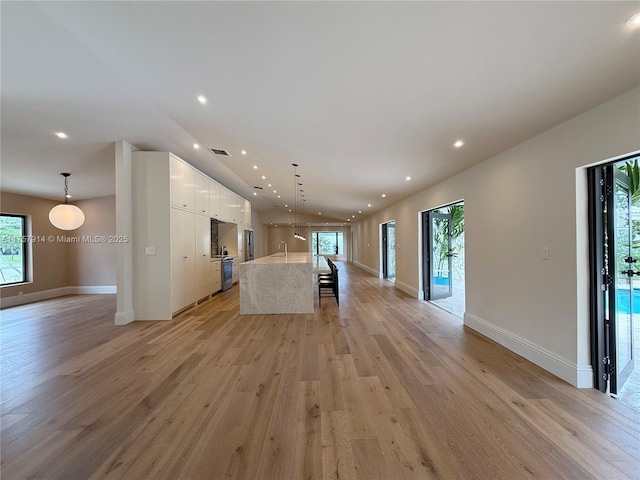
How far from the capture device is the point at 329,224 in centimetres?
1474

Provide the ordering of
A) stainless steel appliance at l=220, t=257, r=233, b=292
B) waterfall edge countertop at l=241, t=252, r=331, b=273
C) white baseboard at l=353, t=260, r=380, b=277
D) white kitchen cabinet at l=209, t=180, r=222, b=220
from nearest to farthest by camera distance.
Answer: waterfall edge countertop at l=241, t=252, r=331, b=273, white kitchen cabinet at l=209, t=180, r=222, b=220, stainless steel appliance at l=220, t=257, r=233, b=292, white baseboard at l=353, t=260, r=380, b=277

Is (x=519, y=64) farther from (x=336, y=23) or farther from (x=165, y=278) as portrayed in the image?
(x=165, y=278)

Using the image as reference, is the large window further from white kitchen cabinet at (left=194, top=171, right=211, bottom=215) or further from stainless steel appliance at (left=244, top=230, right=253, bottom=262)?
white kitchen cabinet at (left=194, top=171, right=211, bottom=215)

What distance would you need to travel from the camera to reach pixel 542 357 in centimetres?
255

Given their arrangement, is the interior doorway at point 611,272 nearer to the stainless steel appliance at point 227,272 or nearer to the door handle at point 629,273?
the door handle at point 629,273

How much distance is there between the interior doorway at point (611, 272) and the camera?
2.19m

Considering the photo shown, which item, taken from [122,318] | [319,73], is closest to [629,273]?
[319,73]

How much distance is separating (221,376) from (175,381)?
15.3 inches

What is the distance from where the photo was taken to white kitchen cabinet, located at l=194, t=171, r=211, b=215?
16.9 ft

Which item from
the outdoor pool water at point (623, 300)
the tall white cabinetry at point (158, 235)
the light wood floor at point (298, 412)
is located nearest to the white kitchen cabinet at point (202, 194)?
the tall white cabinetry at point (158, 235)

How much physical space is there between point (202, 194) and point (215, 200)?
69cm

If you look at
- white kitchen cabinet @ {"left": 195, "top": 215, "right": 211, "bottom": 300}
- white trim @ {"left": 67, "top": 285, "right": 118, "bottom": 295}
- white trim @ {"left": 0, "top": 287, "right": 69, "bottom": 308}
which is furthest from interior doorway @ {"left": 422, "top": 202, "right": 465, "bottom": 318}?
white trim @ {"left": 0, "top": 287, "right": 69, "bottom": 308}

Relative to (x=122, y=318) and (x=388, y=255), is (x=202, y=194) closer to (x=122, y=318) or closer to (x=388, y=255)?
(x=122, y=318)

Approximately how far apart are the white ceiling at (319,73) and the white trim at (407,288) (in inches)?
123
